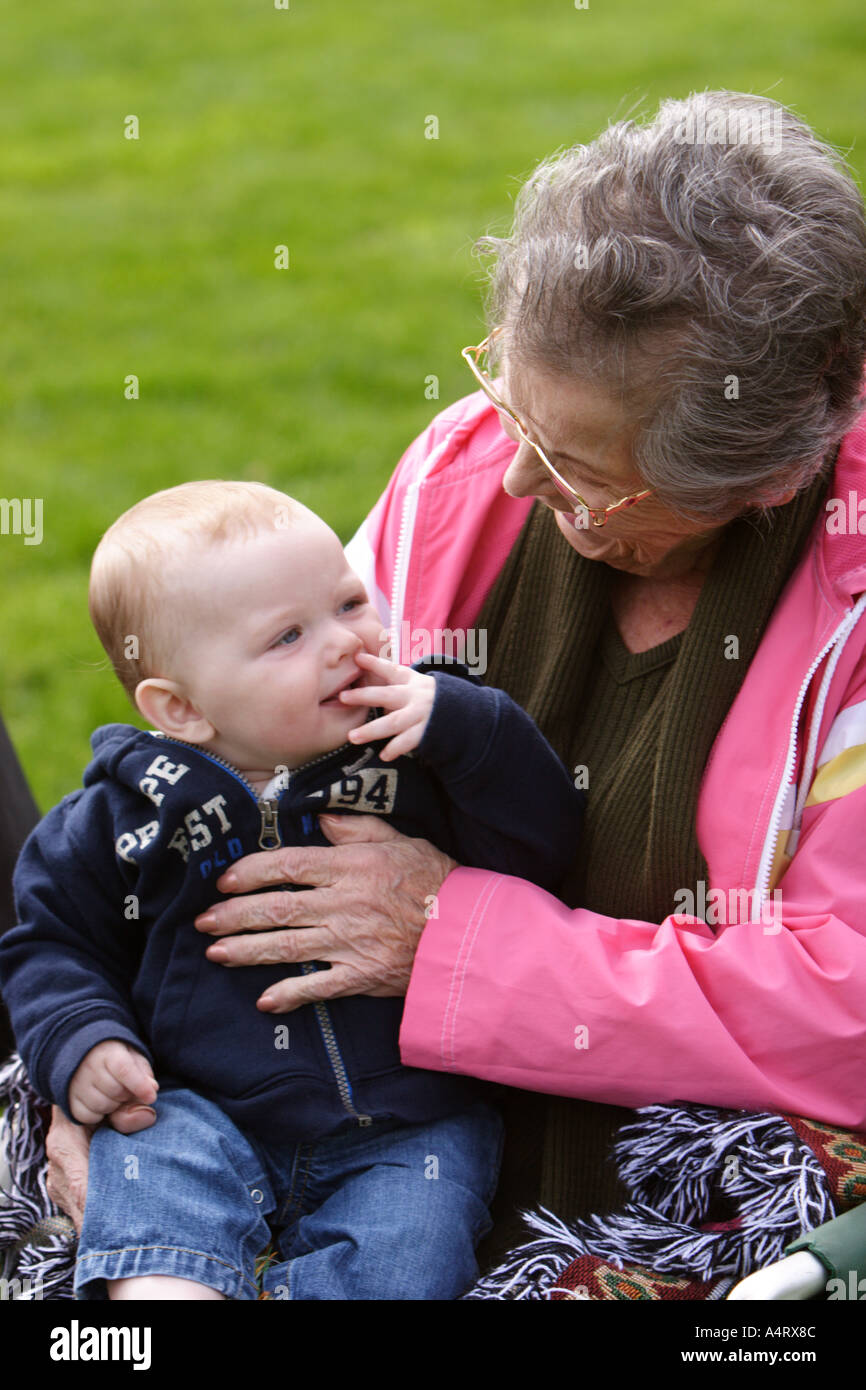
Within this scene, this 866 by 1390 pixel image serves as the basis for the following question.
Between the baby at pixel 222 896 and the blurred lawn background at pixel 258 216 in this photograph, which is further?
the blurred lawn background at pixel 258 216

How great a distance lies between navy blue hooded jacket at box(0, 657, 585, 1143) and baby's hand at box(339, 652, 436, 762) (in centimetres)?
2

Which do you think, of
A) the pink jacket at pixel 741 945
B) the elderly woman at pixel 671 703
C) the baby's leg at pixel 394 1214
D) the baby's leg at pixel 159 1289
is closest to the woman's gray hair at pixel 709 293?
the elderly woman at pixel 671 703

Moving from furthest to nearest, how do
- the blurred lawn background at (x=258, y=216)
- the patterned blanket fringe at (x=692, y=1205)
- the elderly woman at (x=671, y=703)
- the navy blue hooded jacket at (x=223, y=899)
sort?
the blurred lawn background at (x=258, y=216) < the navy blue hooded jacket at (x=223, y=899) < the elderly woman at (x=671, y=703) < the patterned blanket fringe at (x=692, y=1205)

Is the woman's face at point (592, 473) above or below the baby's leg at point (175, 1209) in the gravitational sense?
above

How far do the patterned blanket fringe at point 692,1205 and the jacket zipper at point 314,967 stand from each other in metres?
0.31

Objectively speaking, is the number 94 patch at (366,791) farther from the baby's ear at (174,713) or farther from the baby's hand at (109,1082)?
the baby's hand at (109,1082)

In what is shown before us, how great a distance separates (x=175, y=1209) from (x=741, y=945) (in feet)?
2.78

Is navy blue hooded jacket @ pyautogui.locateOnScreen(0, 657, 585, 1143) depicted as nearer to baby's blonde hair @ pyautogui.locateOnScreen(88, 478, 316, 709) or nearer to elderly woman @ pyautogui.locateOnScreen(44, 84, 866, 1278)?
elderly woman @ pyautogui.locateOnScreen(44, 84, 866, 1278)

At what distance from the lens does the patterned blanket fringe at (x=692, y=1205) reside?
1851 millimetres

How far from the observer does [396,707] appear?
6.68 feet

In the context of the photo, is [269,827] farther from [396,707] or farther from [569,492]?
[569,492]

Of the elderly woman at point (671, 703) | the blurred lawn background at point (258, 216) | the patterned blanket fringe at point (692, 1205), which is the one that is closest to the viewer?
the patterned blanket fringe at point (692, 1205)

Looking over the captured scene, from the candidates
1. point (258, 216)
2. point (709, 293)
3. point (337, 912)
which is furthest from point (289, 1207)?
point (258, 216)
